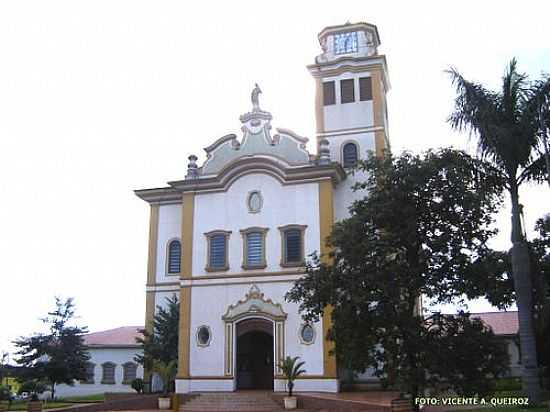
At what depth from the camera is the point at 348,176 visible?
94.2 ft

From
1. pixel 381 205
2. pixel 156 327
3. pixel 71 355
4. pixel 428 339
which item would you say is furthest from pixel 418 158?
pixel 71 355

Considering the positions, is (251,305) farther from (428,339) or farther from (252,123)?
(428,339)

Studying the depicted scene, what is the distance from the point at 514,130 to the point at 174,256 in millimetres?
18408

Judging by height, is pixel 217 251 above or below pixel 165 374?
above

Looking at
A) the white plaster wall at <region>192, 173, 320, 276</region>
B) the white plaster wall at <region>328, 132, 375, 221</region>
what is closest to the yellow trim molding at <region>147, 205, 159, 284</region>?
the white plaster wall at <region>192, 173, 320, 276</region>

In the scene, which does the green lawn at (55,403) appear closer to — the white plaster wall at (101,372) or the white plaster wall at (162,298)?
the white plaster wall at (101,372)

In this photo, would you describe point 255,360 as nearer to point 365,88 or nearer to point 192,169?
point 192,169

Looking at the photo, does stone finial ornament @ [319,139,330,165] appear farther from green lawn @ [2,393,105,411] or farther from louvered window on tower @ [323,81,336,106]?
green lawn @ [2,393,105,411]

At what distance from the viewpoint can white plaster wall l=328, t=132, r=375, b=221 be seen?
1102 inches

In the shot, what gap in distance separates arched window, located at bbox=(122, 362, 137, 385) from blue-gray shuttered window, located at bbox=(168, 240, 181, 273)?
10.5 metres

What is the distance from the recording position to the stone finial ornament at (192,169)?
29128mm

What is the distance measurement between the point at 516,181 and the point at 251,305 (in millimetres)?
13076

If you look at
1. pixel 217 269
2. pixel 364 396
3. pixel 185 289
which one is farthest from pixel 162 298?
pixel 364 396

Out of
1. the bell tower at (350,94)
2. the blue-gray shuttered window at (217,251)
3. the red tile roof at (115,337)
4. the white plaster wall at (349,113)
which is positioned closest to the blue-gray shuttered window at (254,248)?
the blue-gray shuttered window at (217,251)
